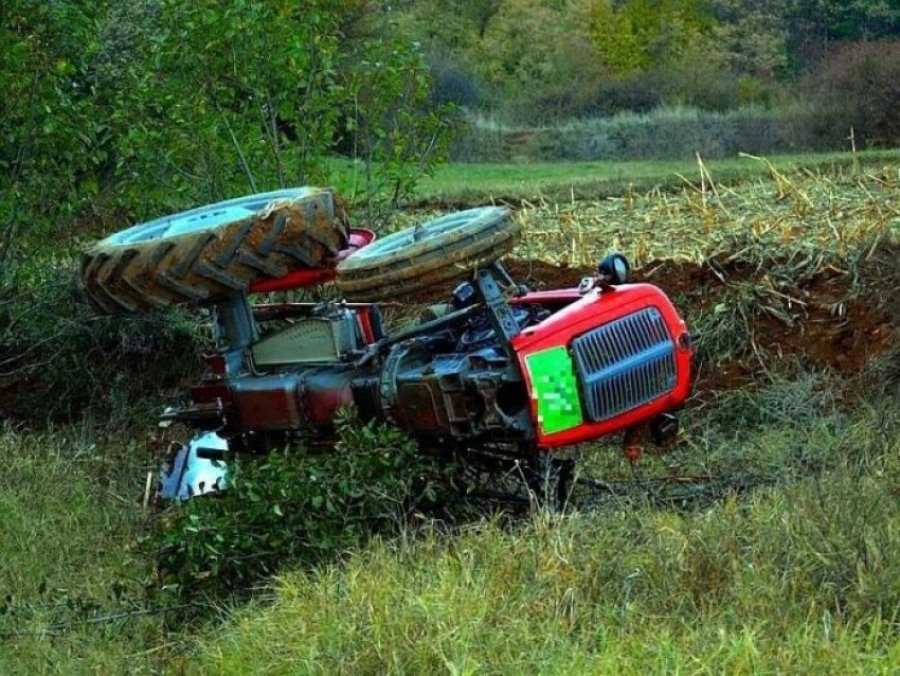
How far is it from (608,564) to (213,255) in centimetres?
284

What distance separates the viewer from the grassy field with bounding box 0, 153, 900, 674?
4.88 m

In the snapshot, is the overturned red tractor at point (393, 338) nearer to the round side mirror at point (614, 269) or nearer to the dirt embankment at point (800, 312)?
the round side mirror at point (614, 269)

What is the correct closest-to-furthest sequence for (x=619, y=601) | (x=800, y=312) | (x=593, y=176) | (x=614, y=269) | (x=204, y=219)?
(x=619, y=601) < (x=614, y=269) < (x=204, y=219) < (x=800, y=312) < (x=593, y=176)

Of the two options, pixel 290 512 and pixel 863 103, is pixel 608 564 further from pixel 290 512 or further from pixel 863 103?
pixel 863 103

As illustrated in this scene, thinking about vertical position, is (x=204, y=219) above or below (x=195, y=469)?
above

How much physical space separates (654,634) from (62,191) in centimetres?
650

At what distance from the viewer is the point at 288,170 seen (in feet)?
35.8

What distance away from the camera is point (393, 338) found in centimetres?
728

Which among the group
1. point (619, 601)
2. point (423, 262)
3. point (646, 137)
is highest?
point (423, 262)

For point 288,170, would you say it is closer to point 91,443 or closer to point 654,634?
point 91,443

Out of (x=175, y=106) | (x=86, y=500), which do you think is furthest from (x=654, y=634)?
(x=175, y=106)

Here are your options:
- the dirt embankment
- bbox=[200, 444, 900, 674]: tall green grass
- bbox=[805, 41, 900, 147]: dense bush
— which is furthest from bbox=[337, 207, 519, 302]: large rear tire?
bbox=[805, 41, 900, 147]: dense bush

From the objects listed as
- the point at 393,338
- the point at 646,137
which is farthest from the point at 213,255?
the point at 646,137

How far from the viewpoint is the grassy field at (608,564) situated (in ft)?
16.0
